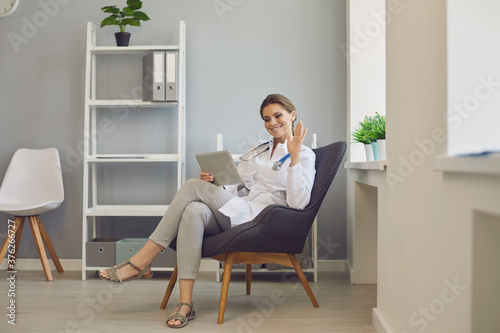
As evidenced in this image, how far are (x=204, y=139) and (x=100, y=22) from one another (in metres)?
1.13

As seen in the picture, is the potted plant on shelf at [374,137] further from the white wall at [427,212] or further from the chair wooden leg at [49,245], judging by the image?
the chair wooden leg at [49,245]

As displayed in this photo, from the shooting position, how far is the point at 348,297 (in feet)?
8.91

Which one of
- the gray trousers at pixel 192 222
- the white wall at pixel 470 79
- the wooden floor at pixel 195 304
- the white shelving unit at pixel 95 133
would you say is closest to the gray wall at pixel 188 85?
the white shelving unit at pixel 95 133

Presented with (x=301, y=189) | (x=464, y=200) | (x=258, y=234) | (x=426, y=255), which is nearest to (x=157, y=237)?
(x=258, y=234)

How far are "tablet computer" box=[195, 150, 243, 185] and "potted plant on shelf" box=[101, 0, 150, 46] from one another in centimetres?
126

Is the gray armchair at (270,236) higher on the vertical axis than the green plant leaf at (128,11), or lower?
lower

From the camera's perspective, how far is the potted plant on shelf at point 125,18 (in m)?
3.21

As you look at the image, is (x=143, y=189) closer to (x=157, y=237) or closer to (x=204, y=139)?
(x=204, y=139)

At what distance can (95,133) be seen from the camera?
138 inches

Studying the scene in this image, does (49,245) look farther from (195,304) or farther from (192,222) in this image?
(192,222)

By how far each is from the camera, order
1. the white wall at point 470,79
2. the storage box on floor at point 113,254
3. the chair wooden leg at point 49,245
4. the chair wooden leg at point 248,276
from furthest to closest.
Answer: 1. the chair wooden leg at point 49,245
2. the storage box on floor at point 113,254
3. the chair wooden leg at point 248,276
4. the white wall at point 470,79

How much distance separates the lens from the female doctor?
2266 mm

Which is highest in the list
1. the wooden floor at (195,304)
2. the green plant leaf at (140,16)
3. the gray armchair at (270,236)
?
the green plant leaf at (140,16)

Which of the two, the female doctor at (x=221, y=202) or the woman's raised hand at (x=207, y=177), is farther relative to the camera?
the woman's raised hand at (x=207, y=177)
